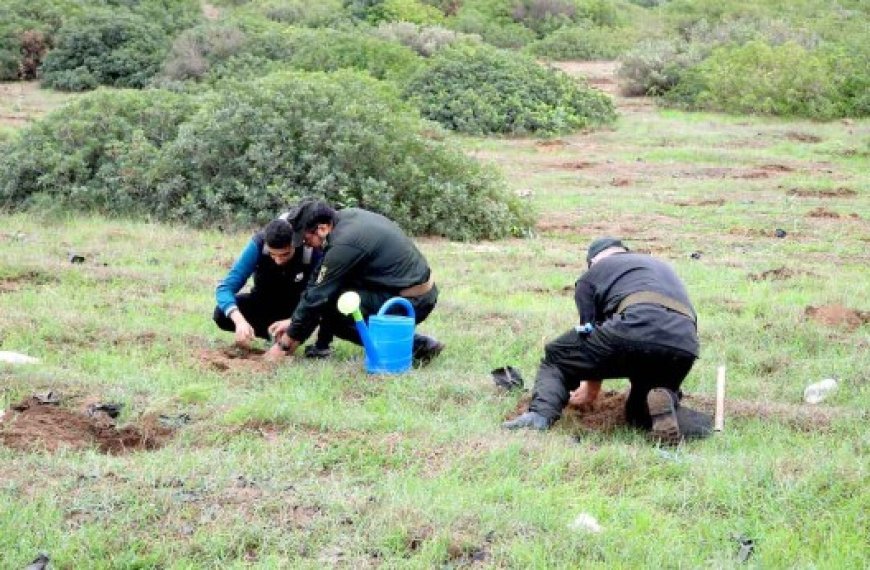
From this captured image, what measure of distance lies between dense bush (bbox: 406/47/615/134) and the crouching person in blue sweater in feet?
44.4

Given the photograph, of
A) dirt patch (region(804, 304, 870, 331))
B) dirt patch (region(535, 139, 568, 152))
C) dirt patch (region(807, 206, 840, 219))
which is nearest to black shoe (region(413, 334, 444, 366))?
dirt patch (region(804, 304, 870, 331))

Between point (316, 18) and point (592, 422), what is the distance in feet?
90.0

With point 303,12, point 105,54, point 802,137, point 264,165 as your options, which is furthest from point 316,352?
point 303,12

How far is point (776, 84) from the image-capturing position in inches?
890

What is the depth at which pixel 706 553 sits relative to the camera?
4.43m

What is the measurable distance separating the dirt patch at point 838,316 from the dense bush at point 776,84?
14229 millimetres

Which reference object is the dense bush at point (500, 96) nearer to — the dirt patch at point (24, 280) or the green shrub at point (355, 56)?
the green shrub at point (355, 56)

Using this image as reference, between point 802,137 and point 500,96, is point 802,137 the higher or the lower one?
the lower one

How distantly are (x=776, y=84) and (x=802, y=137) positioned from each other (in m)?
2.62

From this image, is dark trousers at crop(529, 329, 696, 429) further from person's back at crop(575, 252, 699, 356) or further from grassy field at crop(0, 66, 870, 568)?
grassy field at crop(0, 66, 870, 568)

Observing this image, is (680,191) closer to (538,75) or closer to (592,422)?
(538,75)

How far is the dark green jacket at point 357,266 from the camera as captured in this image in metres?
6.91

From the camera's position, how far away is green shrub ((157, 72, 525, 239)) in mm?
12016

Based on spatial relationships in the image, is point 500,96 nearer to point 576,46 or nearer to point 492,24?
point 576,46
